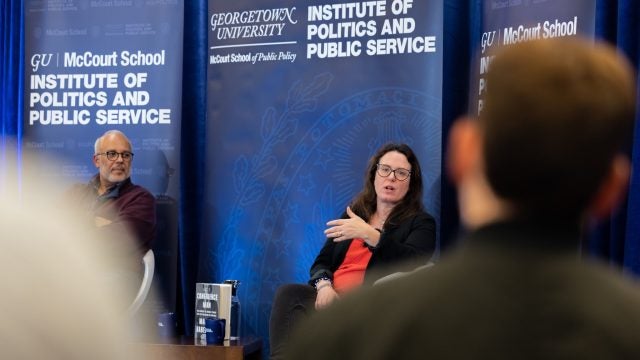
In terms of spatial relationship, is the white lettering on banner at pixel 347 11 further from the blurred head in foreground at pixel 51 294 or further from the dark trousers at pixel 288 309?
the blurred head in foreground at pixel 51 294

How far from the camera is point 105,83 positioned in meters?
5.32

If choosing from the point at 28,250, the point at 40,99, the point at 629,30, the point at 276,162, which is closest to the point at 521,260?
the point at 28,250

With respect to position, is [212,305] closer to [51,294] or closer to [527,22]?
[527,22]

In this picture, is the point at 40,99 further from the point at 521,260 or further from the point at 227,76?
the point at 521,260

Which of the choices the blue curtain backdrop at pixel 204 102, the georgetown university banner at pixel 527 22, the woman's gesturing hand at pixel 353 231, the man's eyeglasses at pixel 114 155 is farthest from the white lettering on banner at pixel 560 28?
the man's eyeglasses at pixel 114 155

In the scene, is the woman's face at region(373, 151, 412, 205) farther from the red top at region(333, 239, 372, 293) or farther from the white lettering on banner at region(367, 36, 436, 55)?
the white lettering on banner at region(367, 36, 436, 55)

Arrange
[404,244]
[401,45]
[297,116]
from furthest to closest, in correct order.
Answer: [297,116], [401,45], [404,244]

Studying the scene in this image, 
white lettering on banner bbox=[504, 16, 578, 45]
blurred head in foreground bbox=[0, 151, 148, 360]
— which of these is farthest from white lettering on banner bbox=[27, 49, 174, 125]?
blurred head in foreground bbox=[0, 151, 148, 360]

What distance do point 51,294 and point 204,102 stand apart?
16.0 feet

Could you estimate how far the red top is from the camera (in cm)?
421

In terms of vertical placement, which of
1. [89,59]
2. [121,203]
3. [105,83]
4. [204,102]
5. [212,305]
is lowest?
[212,305]

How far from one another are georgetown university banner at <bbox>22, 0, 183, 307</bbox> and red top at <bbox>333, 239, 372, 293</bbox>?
50.4 inches

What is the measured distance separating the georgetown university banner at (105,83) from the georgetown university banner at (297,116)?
29cm

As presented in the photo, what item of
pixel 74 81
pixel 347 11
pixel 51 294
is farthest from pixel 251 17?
pixel 51 294
